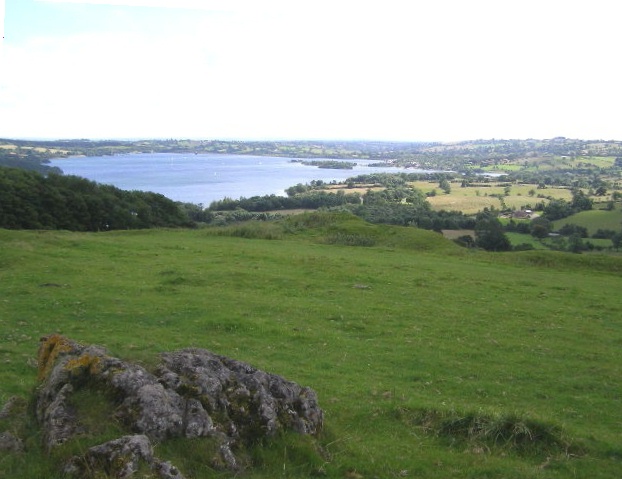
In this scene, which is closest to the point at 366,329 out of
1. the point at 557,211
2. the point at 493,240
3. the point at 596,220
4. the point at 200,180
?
the point at 493,240

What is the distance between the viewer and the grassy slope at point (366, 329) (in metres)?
8.99

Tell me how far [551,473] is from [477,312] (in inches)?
533

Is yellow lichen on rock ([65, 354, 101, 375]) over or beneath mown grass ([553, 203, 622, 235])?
over

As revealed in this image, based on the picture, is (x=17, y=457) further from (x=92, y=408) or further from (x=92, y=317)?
(x=92, y=317)

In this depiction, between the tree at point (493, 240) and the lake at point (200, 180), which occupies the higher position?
the tree at point (493, 240)

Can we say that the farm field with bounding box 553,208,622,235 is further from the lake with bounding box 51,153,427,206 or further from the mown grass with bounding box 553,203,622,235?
the lake with bounding box 51,153,427,206

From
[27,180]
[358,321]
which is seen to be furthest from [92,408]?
[27,180]

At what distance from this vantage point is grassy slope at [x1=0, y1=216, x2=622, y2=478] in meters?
8.99

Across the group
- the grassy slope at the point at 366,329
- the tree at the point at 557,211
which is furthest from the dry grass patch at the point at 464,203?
the grassy slope at the point at 366,329

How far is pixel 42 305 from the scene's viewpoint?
60.5 feet

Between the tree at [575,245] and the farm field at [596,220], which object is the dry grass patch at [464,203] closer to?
the farm field at [596,220]

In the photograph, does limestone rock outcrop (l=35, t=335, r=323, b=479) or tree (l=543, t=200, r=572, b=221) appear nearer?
limestone rock outcrop (l=35, t=335, r=323, b=479)

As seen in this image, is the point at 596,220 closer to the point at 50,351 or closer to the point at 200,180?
the point at 50,351

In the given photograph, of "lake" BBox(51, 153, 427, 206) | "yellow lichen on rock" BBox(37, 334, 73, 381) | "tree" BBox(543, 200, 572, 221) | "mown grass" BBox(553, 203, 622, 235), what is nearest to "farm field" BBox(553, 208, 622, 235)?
"mown grass" BBox(553, 203, 622, 235)
